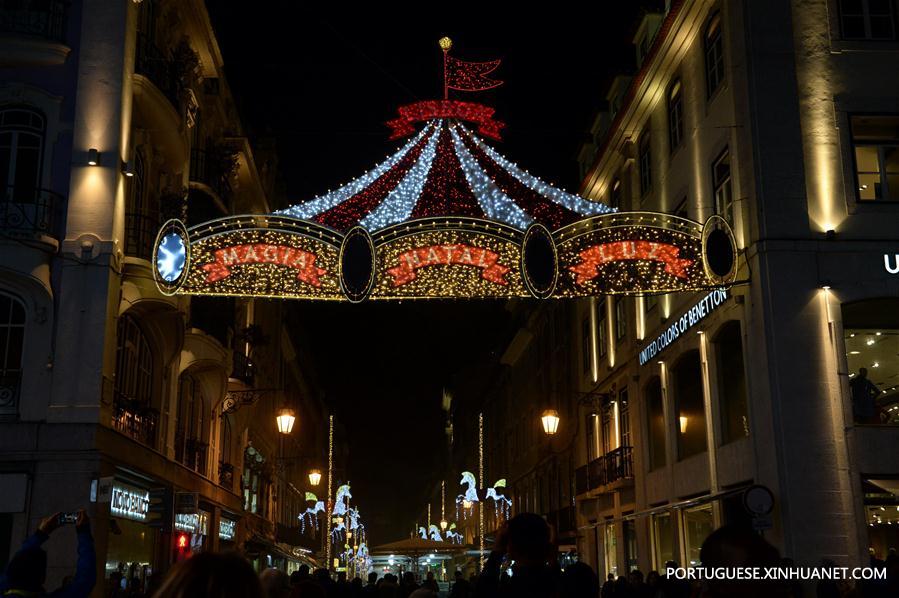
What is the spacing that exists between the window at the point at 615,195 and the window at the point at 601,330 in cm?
326

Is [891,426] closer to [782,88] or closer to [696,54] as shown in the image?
[782,88]

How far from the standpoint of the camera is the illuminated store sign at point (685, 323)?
879 inches

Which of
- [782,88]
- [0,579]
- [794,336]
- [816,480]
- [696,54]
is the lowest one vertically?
[0,579]

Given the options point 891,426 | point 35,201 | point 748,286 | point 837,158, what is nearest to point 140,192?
point 35,201

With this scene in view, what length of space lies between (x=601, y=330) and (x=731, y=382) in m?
12.5

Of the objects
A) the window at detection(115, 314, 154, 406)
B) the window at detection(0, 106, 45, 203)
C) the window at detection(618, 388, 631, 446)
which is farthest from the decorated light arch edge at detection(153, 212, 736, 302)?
the window at detection(618, 388, 631, 446)

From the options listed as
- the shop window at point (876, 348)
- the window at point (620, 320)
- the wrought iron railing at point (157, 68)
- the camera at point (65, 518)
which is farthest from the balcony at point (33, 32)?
the window at point (620, 320)

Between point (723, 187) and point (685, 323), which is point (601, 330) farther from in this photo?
point (723, 187)

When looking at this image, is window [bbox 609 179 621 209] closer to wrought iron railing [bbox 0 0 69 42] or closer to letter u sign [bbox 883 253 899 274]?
letter u sign [bbox 883 253 899 274]

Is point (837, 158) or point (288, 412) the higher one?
point (837, 158)

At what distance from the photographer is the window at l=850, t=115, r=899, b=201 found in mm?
20734

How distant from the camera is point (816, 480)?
18.9m

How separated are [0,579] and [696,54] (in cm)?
2216

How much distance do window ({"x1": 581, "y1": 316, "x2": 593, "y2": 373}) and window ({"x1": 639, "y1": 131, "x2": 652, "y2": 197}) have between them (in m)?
8.36
